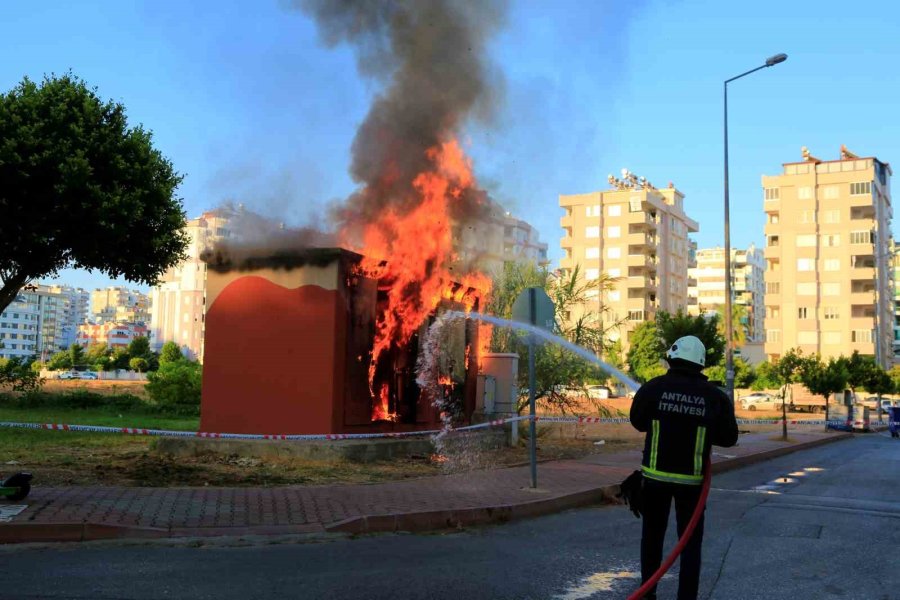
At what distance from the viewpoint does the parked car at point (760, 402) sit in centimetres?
5172

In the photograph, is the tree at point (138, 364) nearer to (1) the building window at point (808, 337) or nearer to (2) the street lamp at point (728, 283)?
(1) the building window at point (808, 337)

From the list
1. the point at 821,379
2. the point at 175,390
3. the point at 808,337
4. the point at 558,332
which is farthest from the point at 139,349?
the point at 558,332

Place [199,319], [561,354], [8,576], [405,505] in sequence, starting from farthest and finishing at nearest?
1. [199,319]
2. [561,354]
3. [405,505]
4. [8,576]

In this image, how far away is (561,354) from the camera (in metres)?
17.4

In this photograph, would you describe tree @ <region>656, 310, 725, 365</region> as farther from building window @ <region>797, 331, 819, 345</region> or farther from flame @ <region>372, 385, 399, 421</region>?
building window @ <region>797, 331, 819, 345</region>

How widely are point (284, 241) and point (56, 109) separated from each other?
15.3ft

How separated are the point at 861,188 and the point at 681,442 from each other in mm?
78309

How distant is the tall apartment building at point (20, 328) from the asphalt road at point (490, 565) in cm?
19111

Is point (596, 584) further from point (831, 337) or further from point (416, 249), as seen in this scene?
point (831, 337)

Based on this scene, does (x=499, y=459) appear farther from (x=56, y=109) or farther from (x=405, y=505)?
(x=56, y=109)

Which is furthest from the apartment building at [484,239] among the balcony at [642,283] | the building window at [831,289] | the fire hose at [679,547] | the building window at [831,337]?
the balcony at [642,283]

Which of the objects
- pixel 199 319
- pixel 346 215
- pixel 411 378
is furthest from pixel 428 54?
pixel 199 319

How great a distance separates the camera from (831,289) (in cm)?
7231

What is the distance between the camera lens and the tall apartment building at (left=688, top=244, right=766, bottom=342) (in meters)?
130
